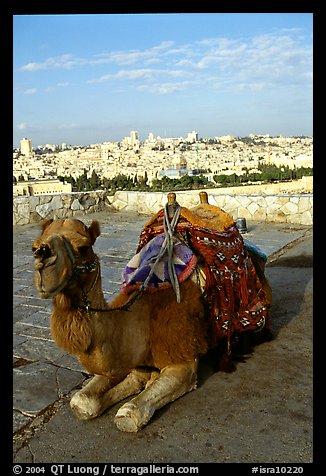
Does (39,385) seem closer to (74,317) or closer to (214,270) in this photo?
(74,317)

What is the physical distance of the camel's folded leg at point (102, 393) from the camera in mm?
3203

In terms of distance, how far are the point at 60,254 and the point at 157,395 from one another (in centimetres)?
119

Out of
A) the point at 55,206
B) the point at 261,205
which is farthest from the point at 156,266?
the point at 55,206

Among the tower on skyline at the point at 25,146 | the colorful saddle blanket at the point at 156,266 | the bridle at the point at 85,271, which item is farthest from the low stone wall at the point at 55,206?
the tower on skyline at the point at 25,146

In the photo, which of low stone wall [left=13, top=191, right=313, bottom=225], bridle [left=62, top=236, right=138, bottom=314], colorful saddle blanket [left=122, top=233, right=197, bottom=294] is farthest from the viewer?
low stone wall [left=13, top=191, right=313, bottom=225]

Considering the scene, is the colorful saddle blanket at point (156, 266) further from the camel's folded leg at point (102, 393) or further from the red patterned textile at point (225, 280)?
the camel's folded leg at point (102, 393)

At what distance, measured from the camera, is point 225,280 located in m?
3.88

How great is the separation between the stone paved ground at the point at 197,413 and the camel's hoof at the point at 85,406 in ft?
0.20

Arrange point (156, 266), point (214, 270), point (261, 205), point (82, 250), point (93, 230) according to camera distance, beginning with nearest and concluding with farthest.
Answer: point (82, 250) < point (93, 230) < point (156, 266) < point (214, 270) < point (261, 205)

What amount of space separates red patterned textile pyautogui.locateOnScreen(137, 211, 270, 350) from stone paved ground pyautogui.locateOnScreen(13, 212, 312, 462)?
370 mm

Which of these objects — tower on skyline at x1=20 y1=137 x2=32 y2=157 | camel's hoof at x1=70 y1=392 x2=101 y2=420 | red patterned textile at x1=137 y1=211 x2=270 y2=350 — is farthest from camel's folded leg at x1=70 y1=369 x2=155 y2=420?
tower on skyline at x1=20 y1=137 x2=32 y2=157

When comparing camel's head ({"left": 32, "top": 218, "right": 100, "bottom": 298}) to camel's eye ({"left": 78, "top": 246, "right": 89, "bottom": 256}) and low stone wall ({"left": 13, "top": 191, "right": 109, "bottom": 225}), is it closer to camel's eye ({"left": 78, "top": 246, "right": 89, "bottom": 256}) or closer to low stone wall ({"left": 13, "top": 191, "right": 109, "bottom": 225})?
camel's eye ({"left": 78, "top": 246, "right": 89, "bottom": 256})

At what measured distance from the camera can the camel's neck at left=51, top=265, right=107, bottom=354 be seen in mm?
2771
